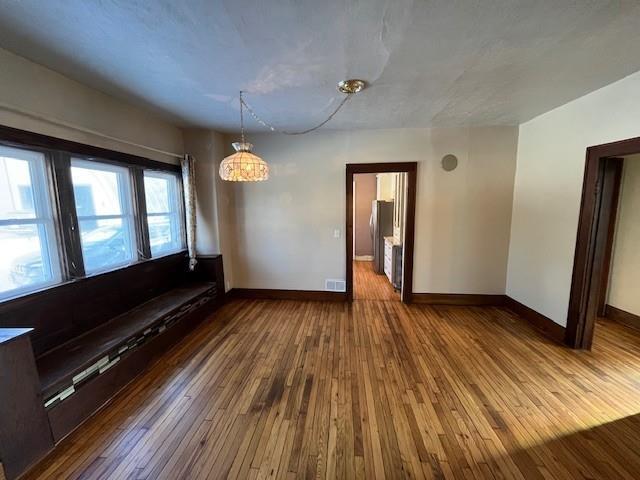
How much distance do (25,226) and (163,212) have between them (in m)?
1.48

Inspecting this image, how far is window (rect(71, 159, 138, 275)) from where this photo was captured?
2.32 m

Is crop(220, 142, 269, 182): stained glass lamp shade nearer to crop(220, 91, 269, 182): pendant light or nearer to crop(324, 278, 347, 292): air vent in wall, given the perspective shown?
crop(220, 91, 269, 182): pendant light

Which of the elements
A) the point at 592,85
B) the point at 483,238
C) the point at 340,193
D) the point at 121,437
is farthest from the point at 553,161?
the point at 121,437

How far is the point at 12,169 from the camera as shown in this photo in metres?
1.83

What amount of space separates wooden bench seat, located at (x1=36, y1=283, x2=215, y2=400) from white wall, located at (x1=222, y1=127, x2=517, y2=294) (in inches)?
58.7

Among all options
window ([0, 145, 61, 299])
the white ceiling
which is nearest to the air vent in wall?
the white ceiling

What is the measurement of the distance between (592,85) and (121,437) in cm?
458

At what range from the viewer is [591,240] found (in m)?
2.44

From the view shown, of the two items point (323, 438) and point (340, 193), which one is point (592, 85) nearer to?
point (340, 193)

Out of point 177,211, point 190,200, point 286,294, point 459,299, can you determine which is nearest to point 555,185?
point 459,299

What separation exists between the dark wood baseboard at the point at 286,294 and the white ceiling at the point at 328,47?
8.78 feet

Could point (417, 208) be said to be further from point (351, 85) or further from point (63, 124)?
point (63, 124)

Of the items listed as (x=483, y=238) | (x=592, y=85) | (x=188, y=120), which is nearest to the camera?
(x=592, y=85)

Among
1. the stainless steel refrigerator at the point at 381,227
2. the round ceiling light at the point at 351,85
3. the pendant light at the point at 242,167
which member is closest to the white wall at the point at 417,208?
the round ceiling light at the point at 351,85
